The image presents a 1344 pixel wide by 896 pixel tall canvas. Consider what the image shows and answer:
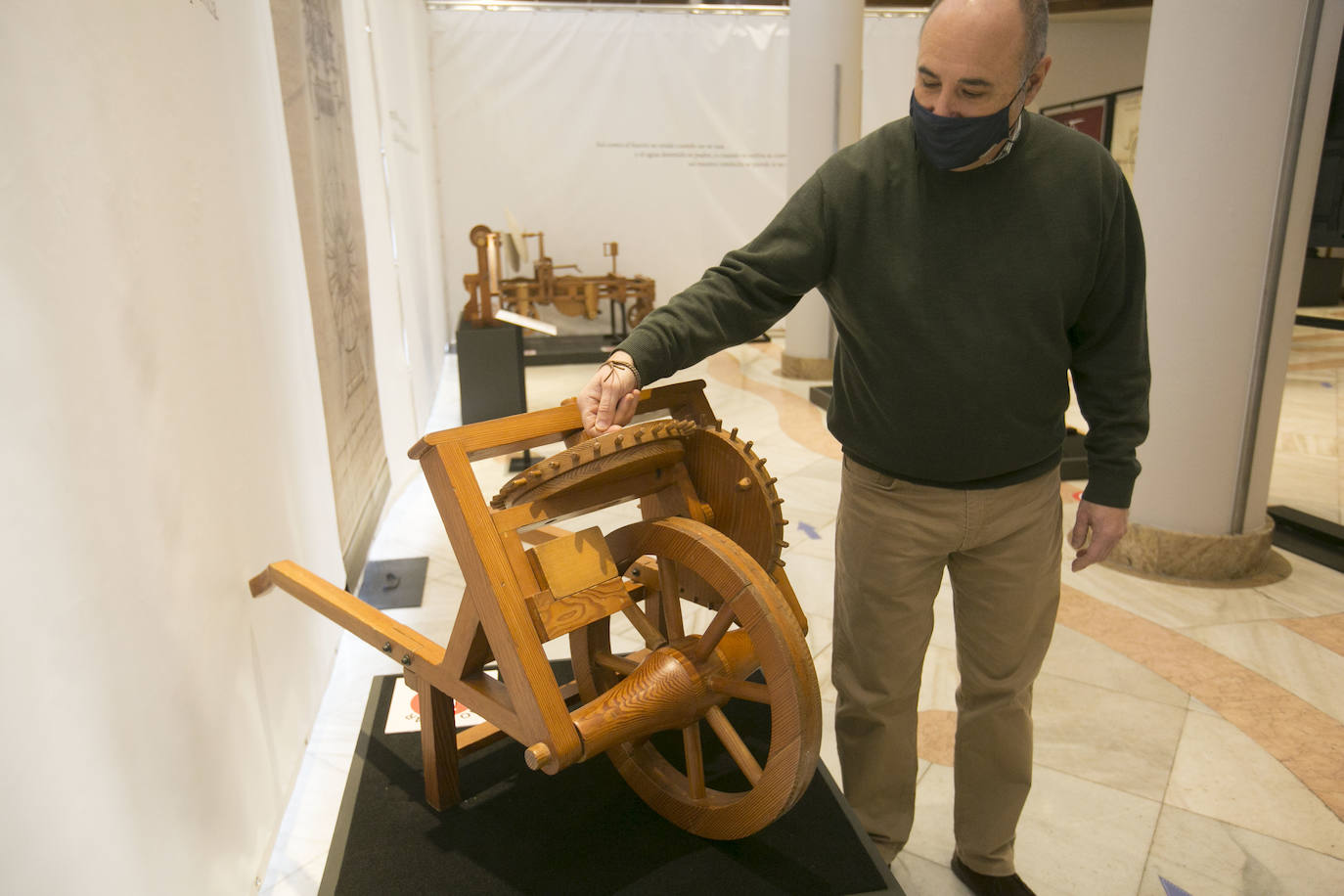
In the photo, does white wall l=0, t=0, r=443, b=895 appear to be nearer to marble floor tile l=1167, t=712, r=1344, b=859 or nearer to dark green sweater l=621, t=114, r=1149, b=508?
dark green sweater l=621, t=114, r=1149, b=508

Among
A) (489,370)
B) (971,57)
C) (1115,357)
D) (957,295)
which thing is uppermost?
(971,57)

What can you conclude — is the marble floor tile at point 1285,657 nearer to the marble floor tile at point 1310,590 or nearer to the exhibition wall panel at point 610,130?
the marble floor tile at point 1310,590

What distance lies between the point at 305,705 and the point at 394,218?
3105 mm

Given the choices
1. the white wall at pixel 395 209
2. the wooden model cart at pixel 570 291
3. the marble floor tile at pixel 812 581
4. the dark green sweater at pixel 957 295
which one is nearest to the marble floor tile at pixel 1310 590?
the marble floor tile at pixel 812 581

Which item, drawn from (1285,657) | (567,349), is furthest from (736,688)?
(567,349)

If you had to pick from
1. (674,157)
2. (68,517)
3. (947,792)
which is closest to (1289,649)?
(947,792)

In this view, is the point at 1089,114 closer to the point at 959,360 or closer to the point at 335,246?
the point at 335,246

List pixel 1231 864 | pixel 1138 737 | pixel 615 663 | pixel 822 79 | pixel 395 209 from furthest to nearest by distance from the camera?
1. pixel 822 79
2. pixel 395 209
3. pixel 1138 737
4. pixel 1231 864
5. pixel 615 663

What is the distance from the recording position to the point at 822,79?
6430mm

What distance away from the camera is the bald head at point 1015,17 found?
4.34ft

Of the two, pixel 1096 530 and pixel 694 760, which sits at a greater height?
pixel 1096 530

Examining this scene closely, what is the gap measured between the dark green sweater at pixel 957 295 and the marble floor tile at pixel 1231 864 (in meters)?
1.08

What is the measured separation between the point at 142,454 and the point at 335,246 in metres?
1.88

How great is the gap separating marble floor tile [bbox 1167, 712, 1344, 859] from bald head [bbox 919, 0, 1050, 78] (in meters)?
1.87
